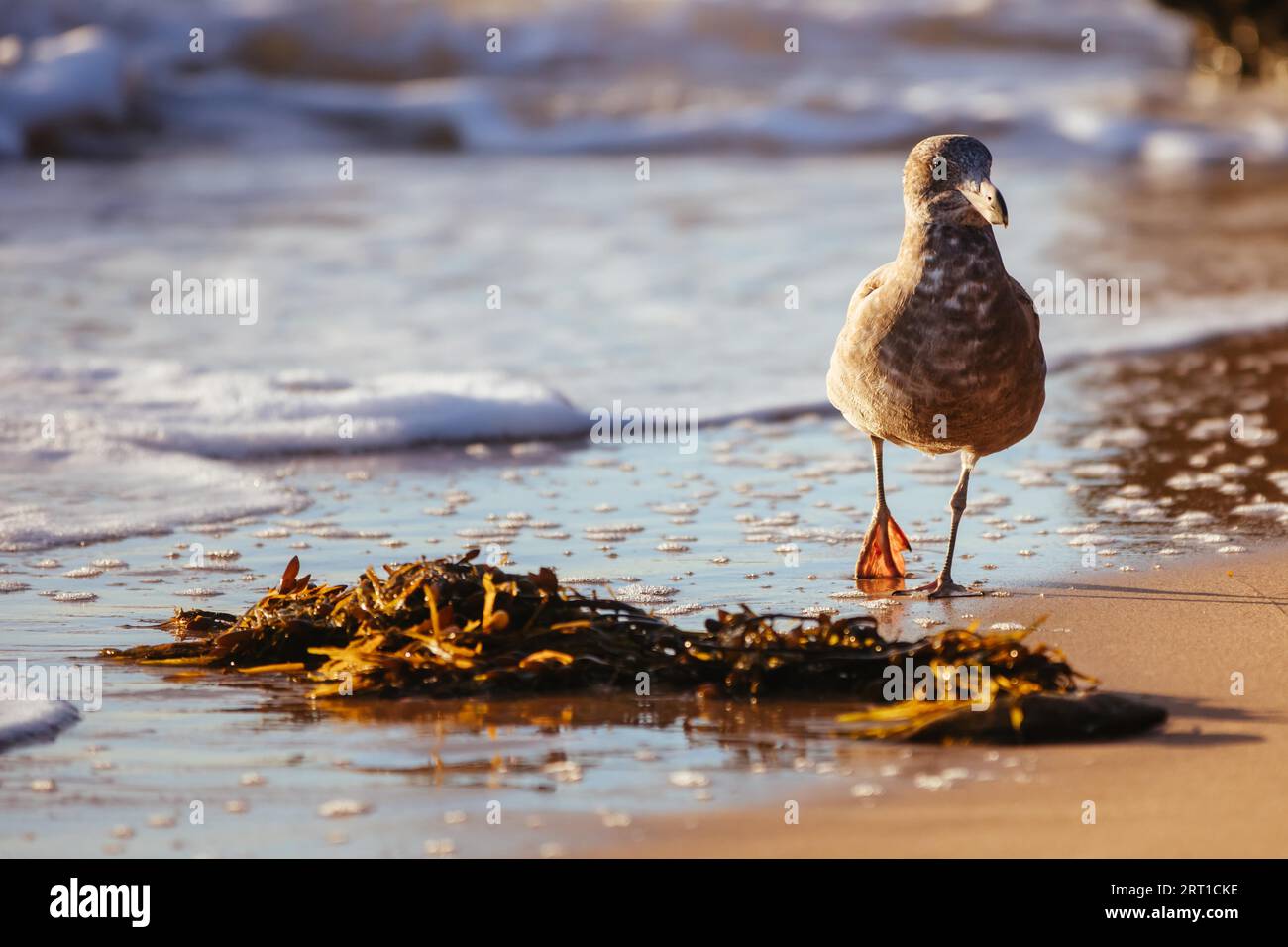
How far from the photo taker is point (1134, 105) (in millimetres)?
22109

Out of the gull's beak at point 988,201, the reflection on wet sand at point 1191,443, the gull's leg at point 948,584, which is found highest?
the gull's beak at point 988,201

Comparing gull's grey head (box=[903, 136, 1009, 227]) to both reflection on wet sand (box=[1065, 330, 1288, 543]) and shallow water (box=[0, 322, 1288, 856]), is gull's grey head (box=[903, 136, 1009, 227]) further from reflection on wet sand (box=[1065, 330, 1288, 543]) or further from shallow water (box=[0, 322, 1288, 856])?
reflection on wet sand (box=[1065, 330, 1288, 543])

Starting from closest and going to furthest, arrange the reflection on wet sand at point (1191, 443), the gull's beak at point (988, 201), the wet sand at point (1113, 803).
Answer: the wet sand at point (1113, 803) → the gull's beak at point (988, 201) → the reflection on wet sand at point (1191, 443)

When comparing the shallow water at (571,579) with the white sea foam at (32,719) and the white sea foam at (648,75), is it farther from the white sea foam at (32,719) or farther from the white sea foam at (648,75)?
the white sea foam at (648,75)

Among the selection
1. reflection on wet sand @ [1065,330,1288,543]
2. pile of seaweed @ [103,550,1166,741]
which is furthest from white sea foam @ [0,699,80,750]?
reflection on wet sand @ [1065,330,1288,543]

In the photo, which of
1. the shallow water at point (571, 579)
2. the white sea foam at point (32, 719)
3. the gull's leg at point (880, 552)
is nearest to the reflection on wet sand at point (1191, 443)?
the shallow water at point (571, 579)

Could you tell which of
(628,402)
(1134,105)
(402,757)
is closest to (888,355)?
(402,757)

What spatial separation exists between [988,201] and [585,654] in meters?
1.77

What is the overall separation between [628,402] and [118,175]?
35.2ft

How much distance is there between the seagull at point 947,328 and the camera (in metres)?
5.03

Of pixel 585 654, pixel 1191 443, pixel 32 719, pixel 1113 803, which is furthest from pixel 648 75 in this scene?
pixel 1113 803

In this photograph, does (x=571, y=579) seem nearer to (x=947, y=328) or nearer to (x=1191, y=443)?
(x=947, y=328)

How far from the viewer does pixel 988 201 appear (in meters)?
4.86
